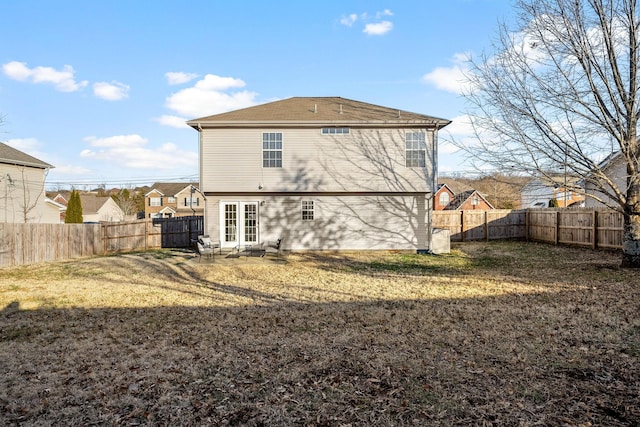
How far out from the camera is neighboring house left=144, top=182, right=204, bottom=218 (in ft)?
191

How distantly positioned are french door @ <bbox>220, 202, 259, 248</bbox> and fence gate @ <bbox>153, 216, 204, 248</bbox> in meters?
6.11

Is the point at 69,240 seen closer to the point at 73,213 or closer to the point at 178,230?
the point at 178,230

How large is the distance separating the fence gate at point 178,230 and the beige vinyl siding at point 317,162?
688 centimetres

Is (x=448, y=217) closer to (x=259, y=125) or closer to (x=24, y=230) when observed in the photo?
(x=259, y=125)

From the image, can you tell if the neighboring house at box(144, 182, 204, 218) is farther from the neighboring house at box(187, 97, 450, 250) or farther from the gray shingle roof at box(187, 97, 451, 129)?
the neighboring house at box(187, 97, 450, 250)

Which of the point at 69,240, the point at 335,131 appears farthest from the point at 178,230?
the point at 335,131

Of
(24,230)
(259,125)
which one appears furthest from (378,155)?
(24,230)

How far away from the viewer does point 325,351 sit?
532 cm

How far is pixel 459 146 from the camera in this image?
1091 centimetres

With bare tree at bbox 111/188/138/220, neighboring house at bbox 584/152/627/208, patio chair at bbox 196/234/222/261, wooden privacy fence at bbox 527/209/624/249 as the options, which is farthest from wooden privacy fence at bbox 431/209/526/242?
bare tree at bbox 111/188/138/220

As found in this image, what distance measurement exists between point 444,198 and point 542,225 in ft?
93.9

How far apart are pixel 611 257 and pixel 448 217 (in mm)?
8931

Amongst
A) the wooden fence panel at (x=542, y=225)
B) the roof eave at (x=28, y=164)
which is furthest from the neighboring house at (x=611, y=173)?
the roof eave at (x=28, y=164)

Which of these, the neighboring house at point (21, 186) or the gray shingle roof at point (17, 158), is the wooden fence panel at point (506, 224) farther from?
the neighboring house at point (21, 186)
